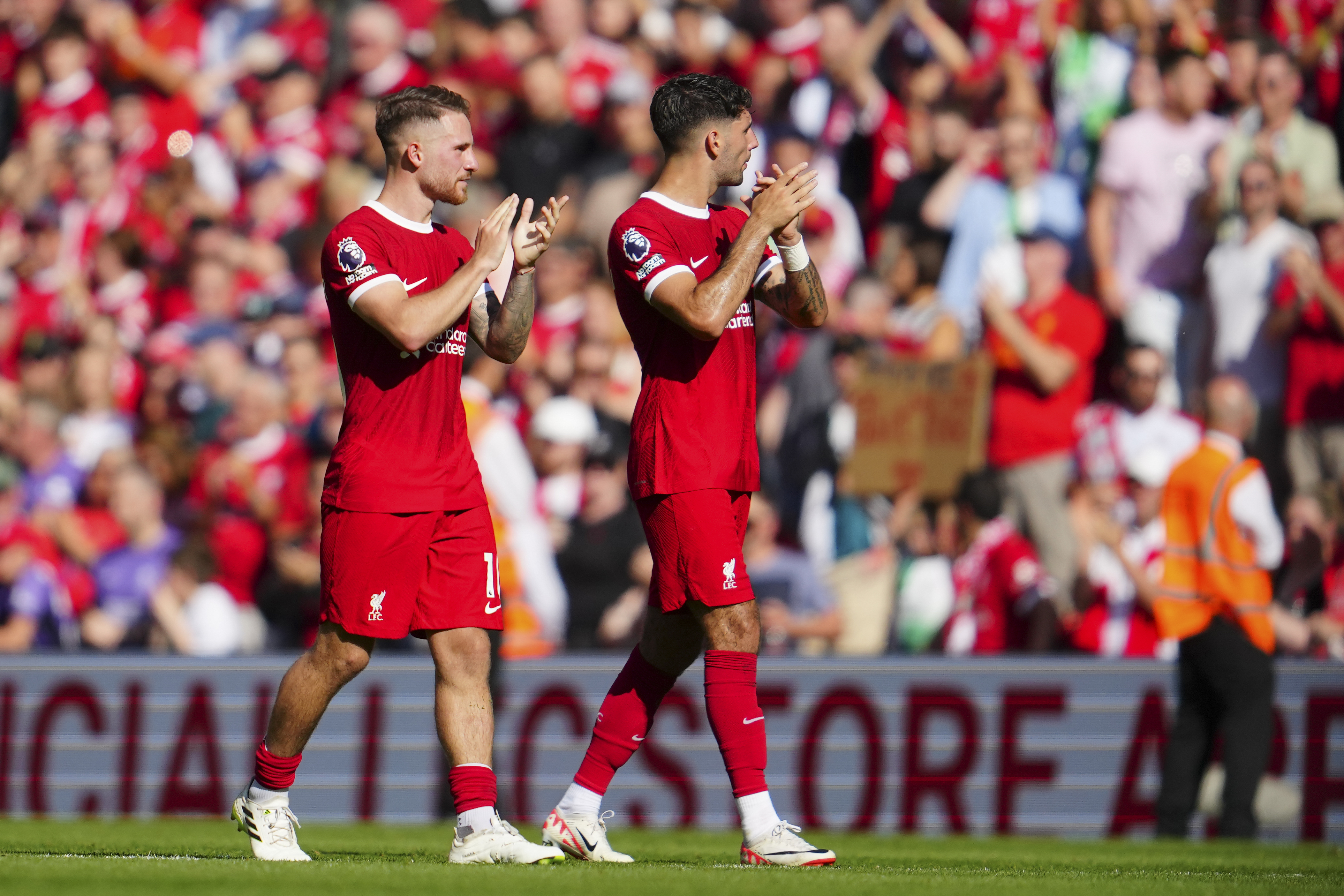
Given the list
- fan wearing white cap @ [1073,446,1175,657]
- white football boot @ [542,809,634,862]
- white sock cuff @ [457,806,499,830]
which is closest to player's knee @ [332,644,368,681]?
white sock cuff @ [457,806,499,830]

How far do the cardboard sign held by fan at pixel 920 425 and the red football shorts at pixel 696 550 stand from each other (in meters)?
5.05

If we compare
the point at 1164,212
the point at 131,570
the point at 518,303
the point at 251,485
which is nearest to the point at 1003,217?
the point at 1164,212

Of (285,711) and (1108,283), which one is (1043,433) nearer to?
(1108,283)

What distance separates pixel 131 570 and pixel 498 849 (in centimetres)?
624

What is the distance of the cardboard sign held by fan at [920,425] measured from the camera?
11156 millimetres

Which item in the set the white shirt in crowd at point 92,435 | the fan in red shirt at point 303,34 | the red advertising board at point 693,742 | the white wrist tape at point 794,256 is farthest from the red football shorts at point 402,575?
the fan in red shirt at point 303,34

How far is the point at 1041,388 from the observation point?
36.7ft

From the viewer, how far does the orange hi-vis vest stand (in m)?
9.27

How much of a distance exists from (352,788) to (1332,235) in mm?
6348

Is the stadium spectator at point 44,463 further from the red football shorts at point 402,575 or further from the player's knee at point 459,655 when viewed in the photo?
the player's knee at point 459,655

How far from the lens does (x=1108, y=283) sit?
37.7ft

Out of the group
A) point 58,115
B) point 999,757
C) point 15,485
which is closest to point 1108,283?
point 999,757

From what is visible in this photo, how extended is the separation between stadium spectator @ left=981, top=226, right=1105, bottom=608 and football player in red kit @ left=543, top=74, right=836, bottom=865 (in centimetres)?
476

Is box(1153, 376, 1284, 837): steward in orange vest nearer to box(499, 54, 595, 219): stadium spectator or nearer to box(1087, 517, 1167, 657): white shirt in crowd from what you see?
box(1087, 517, 1167, 657): white shirt in crowd
